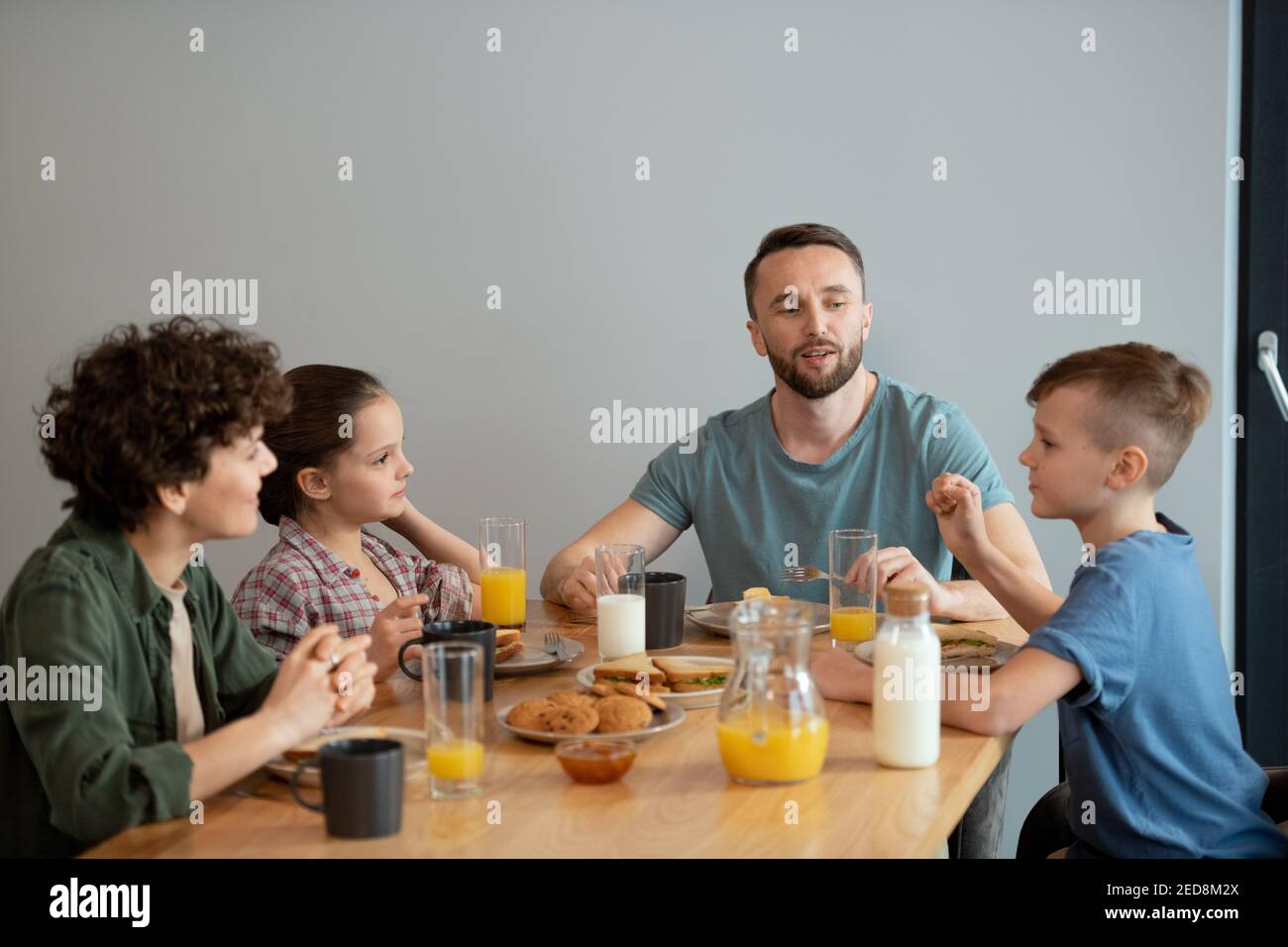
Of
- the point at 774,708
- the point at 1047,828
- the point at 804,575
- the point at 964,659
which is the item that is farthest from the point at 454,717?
the point at 804,575

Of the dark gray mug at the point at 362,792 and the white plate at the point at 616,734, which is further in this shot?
the white plate at the point at 616,734

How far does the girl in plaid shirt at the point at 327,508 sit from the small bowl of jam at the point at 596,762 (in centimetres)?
81

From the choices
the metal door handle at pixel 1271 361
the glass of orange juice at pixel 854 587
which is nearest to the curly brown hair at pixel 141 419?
the glass of orange juice at pixel 854 587

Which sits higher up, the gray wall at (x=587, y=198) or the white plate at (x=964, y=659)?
the gray wall at (x=587, y=198)

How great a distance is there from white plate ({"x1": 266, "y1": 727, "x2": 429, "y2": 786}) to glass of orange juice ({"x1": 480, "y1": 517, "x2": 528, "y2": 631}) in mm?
528

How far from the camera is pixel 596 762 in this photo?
50.9 inches

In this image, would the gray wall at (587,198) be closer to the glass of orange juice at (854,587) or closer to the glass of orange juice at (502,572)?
the glass of orange juice at (502,572)

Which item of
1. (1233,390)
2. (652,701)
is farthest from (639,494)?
(1233,390)

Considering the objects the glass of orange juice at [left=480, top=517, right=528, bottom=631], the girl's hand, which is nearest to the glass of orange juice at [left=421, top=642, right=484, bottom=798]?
the girl's hand

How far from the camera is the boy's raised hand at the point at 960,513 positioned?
1955 mm

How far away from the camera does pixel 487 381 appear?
330 cm

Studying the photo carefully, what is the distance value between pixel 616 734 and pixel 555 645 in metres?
0.57

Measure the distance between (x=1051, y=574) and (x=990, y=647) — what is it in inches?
55.5
